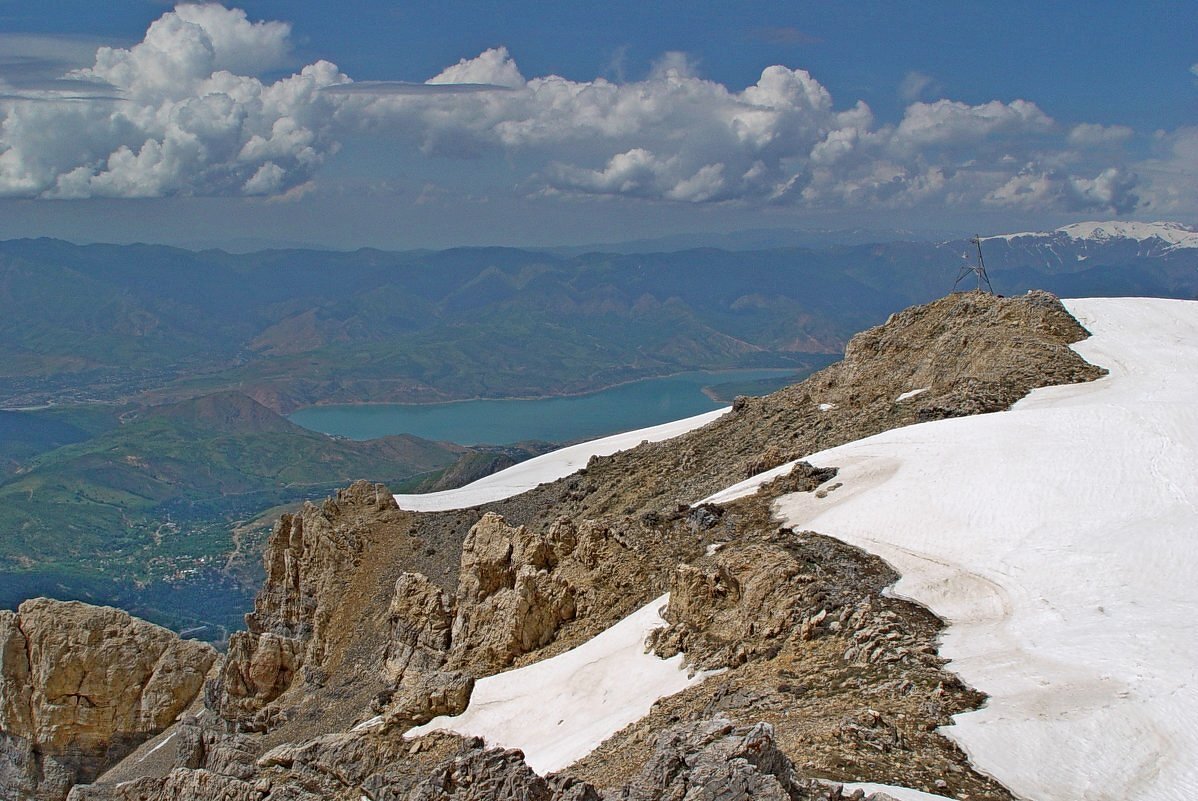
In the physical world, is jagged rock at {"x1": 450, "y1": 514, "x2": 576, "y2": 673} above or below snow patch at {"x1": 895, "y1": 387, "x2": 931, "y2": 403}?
below

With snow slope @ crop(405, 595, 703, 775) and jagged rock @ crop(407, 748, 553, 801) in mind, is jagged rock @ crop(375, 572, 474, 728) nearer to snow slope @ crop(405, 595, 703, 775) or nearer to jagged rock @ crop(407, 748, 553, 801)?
snow slope @ crop(405, 595, 703, 775)

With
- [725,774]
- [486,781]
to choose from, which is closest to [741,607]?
[486,781]

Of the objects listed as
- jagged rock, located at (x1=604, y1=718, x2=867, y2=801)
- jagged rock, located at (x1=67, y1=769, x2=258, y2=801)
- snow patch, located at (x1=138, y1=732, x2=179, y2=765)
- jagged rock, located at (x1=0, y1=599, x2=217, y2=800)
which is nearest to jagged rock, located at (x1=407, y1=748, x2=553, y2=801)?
jagged rock, located at (x1=604, y1=718, x2=867, y2=801)

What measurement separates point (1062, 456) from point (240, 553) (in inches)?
6730

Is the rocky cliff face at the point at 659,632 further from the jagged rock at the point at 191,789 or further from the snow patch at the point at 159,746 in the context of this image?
the snow patch at the point at 159,746

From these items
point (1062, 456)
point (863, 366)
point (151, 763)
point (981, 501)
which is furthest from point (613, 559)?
point (863, 366)

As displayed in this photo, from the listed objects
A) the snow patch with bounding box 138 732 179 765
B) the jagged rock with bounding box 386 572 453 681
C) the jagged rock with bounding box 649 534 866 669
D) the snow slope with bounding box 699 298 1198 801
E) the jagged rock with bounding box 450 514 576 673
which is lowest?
the snow patch with bounding box 138 732 179 765

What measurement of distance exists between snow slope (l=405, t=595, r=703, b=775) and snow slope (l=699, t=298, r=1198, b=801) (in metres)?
5.80

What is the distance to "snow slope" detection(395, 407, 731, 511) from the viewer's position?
5784 centimetres

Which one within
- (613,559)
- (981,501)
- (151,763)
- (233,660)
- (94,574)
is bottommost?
(94,574)

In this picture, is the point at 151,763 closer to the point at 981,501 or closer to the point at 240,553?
the point at 981,501

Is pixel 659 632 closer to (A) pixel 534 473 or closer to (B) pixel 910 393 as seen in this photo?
(B) pixel 910 393

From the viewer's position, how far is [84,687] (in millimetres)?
42719

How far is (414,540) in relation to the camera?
42938 millimetres
